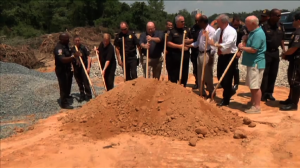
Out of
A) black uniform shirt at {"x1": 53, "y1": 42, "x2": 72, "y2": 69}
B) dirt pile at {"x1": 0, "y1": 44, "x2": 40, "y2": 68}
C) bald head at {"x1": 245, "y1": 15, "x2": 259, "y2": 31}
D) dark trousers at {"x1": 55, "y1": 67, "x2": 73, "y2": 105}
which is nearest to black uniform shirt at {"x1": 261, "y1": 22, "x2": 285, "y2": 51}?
bald head at {"x1": 245, "y1": 15, "x2": 259, "y2": 31}

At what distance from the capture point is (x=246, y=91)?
24.9 ft

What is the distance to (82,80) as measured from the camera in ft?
22.5

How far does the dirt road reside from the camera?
3.79 m

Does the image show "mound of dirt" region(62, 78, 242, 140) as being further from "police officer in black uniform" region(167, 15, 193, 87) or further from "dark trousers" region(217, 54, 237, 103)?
"police officer in black uniform" region(167, 15, 193, 87)

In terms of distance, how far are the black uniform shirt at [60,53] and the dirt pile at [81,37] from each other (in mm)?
10878

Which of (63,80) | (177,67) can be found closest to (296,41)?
(177,67)

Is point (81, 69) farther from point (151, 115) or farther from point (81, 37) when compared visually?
point (81, 37)

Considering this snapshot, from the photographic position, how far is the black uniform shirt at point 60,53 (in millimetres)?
6184

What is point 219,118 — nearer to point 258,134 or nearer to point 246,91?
point 258,134

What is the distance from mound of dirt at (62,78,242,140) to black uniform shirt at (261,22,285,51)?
187 cm

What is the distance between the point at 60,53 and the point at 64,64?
0.30 m

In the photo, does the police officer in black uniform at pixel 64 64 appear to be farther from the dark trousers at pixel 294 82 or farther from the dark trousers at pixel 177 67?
the dark trousers at pixel 294 82

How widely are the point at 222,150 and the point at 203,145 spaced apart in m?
0.30

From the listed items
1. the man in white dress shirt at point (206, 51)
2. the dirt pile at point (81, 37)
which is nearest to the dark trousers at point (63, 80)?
the man in white dress shirt at point (206, 51)
